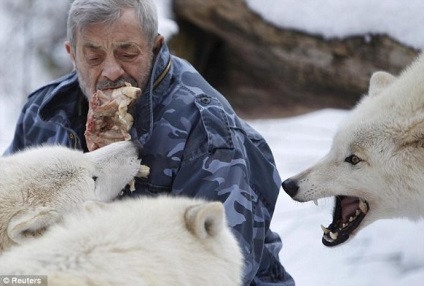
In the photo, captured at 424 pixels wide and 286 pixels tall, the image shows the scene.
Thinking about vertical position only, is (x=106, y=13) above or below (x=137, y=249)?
above

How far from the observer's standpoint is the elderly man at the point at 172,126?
3.22 meters

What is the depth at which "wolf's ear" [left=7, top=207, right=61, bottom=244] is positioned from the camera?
8.80ft

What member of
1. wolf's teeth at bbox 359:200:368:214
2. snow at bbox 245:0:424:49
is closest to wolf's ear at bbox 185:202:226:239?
wolf's teeth at bbox 359:200:368:214

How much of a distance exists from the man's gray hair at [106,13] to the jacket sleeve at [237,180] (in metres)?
0.44

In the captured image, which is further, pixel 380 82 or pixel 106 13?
pixel 380 82

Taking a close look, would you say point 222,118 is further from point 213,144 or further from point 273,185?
point 273,185

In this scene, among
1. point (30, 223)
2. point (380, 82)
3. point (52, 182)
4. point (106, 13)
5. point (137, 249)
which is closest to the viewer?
point (137, 249)

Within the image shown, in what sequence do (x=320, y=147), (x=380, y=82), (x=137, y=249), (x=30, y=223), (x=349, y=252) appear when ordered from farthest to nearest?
(x=320, y=147)
(x=349, y=252)
(x=380, y=82)
(x=30, y=223)
(x=137, y=249)

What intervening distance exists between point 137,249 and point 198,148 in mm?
1225

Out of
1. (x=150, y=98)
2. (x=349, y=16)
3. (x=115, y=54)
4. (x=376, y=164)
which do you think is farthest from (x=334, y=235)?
(x=349, y=16)

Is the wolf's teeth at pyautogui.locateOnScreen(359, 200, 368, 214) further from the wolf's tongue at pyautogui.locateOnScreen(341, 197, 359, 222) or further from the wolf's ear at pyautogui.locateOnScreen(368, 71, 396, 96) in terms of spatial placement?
the wolf's ear at pyautogui.locateOnScreen(368, 71, 396, 96)

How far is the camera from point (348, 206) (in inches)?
147

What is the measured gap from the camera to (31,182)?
2869 millimetres

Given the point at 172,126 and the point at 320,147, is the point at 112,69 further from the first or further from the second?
the point at 320,147
